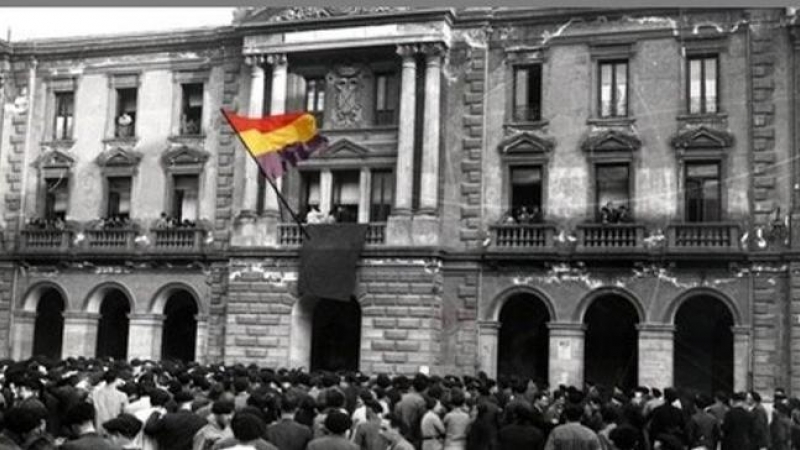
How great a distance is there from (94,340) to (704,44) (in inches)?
886

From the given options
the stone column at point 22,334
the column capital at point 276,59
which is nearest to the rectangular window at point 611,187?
the column capital at point 276,59

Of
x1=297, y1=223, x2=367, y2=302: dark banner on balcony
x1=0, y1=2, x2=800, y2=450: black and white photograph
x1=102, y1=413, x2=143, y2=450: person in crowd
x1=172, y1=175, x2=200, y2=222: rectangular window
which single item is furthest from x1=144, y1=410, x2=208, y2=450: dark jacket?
x1=172, y1=175, x2=200, y2=222: rectangular window

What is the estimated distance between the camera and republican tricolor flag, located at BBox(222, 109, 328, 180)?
1191 inches

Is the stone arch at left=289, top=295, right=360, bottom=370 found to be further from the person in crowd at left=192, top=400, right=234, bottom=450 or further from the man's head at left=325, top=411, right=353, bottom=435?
the man's head at left=325, top=411, right=353, bottom=435

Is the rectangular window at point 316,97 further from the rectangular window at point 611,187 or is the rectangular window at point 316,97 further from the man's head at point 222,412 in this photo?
the man's head at point 222,412

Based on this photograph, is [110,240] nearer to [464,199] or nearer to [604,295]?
[464,199]

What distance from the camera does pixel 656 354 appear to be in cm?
2920

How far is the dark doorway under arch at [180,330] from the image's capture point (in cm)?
3716

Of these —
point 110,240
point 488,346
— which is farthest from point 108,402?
point 110,240

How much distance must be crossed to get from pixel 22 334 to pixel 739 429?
2788 centimetres

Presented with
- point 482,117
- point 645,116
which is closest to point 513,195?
point 482,117

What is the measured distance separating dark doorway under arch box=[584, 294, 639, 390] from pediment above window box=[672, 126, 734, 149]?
5.05 metres

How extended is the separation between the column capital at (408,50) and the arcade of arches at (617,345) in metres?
8.03

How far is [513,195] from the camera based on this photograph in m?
31.8
